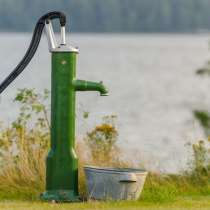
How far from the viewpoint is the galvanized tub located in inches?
334

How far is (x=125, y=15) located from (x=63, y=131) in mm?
87913

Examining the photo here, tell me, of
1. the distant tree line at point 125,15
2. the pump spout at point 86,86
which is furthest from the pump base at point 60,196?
the distant tree line at point 125,15

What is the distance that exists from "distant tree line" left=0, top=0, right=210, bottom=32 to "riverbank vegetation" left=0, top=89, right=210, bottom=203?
75346 millimetres

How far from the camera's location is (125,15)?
315ft

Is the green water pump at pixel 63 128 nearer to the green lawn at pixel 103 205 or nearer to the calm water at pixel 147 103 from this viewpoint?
the green lawn at pixel 103 205

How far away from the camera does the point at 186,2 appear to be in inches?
3661

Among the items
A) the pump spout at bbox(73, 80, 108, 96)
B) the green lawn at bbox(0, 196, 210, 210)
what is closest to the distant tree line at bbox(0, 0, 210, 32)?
the pump spout at bbox(73, 80, 108, 96)

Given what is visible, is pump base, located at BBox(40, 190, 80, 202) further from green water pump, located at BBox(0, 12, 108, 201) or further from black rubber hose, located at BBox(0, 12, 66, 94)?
black rubber hose, located at BBox(0, 12, 66, 94)

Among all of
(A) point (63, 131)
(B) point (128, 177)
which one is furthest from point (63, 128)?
(B) point (128, 177)

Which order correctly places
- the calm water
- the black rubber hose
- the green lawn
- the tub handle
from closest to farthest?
1. the green lawn
2. the tub handle
3. the black rubber hose
4. the calm water

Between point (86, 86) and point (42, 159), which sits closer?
point (86, 86)

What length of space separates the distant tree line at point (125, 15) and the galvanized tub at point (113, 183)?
77.6 m

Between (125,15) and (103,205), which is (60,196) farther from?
(125,15)

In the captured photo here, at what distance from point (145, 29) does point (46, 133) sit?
9060cm
